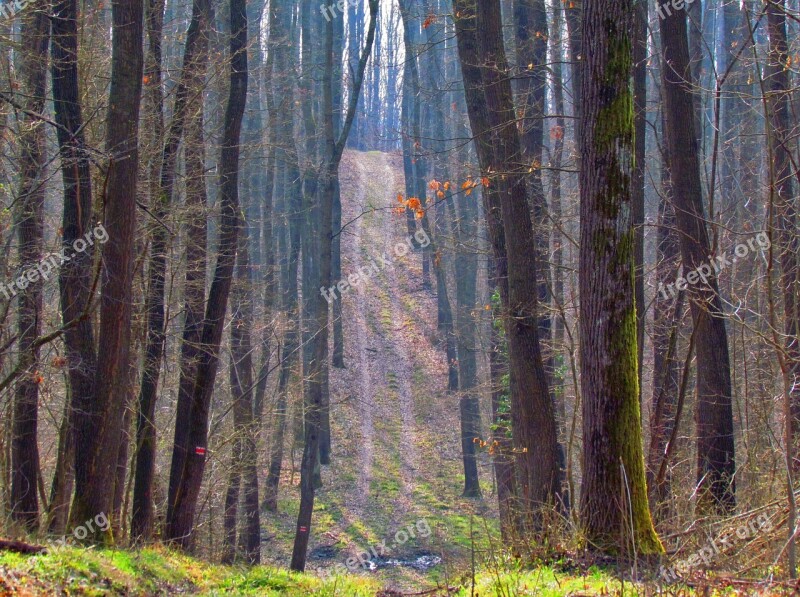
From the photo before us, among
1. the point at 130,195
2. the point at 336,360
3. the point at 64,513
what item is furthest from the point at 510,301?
the point at 336,360

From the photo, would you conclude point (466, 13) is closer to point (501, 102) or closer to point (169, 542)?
point (501, 102)

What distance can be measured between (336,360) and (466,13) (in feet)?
62.7

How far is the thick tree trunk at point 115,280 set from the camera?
893 centimetres

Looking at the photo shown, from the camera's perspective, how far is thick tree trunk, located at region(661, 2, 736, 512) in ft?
31.3

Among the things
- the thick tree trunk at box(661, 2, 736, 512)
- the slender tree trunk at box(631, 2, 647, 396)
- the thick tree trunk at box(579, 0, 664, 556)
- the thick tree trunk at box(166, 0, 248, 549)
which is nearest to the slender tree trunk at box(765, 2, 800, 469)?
the thick tree trunk at box(661, 2, 736, 512)

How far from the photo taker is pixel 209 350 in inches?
476

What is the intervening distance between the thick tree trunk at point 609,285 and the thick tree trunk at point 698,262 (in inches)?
137

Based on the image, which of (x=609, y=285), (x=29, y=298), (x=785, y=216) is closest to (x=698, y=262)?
(x=785, y=216)

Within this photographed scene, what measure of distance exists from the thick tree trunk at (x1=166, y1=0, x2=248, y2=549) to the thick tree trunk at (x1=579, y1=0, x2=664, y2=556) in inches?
289

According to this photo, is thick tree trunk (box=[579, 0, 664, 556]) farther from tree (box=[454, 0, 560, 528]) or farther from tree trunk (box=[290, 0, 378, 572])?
tree trunk (box=[290, 0, 378, 572])

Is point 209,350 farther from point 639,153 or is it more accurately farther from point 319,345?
point 639,153

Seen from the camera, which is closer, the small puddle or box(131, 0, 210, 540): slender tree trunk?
box(131, 0, 210, 540): slender tree trunk

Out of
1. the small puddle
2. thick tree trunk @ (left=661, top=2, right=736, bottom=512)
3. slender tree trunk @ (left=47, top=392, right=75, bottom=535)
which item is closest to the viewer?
thick tree trunk @ (left=661, top=2, right=736, bottom=512)

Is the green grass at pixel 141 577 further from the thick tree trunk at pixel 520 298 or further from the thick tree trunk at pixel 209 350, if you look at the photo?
the thick tree trunk at pixel 520 298
